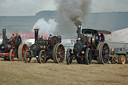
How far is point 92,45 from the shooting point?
1797cm

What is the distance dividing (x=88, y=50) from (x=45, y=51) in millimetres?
2965

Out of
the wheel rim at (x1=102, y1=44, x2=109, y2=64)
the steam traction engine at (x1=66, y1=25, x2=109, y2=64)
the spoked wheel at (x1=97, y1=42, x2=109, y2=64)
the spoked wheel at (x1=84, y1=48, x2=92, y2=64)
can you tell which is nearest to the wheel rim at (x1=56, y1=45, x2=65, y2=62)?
the steam traction engine at (x1=66, y1=25, x2=109, y2=64)

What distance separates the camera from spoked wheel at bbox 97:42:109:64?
17.6 m

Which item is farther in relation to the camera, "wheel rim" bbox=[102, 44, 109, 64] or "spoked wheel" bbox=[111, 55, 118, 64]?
"spoked wheel" bbox=[111, 55, 118, 64]

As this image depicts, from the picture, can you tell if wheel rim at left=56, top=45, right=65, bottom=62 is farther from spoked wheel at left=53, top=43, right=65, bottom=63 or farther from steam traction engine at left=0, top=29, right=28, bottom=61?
steam traction engine at left=0, top=29, right=28, bottom=61

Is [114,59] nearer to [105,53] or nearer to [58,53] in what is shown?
[105,53]

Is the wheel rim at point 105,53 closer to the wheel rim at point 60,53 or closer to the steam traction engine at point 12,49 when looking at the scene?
the wheel rim at point 60,53

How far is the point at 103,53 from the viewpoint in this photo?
59.0 ft

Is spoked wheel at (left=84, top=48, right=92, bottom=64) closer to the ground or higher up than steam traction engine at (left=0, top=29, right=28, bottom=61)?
closer to the ground

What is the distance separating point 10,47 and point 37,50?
363 centimetres

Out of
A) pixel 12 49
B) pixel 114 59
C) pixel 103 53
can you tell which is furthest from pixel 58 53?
pixel 114 59

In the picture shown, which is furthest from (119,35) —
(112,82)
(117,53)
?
(112,82)

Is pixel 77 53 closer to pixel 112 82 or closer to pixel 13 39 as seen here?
pixel 13 39

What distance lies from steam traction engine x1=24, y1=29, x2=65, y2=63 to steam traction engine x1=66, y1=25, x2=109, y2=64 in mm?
1412
